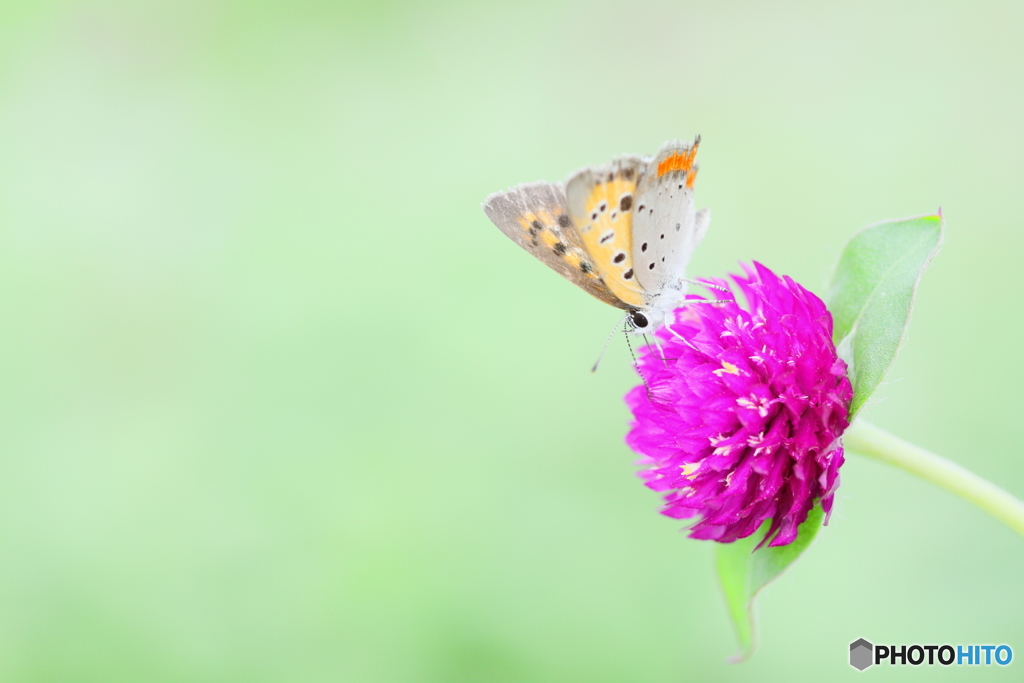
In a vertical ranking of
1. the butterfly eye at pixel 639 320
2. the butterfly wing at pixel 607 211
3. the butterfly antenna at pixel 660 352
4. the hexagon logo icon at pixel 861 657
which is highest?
the butterfly wing at pixel 607 211

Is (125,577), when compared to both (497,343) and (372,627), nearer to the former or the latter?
(372,627)

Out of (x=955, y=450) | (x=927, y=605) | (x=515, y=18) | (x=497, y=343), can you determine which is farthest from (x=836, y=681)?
(x=515, y=18)

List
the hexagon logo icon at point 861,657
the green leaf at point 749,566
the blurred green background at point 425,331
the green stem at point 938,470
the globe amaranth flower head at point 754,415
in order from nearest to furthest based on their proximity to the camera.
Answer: the green stem at point 938,470 → the globe amaranth flower head at point 754,415 → the green leaf at point 749,566 → the hexagon logo icon at point 861,657 → the blurred green background at point 425,331

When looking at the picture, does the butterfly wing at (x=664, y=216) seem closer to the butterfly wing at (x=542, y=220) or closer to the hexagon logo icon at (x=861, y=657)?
the butterfly wing at (x=542, y=220)

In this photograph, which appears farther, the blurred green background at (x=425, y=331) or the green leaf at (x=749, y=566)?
the blurred green background at (x=425, y=331)

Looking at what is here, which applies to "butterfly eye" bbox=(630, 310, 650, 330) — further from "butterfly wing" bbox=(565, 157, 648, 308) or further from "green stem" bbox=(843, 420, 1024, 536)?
"green stem" bbox=(843, 420, 1024, 536)

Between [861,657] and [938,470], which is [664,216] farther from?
[861,657]

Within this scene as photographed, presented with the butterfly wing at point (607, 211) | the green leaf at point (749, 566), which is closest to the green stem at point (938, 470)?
the green leaf at point (749, 566)
